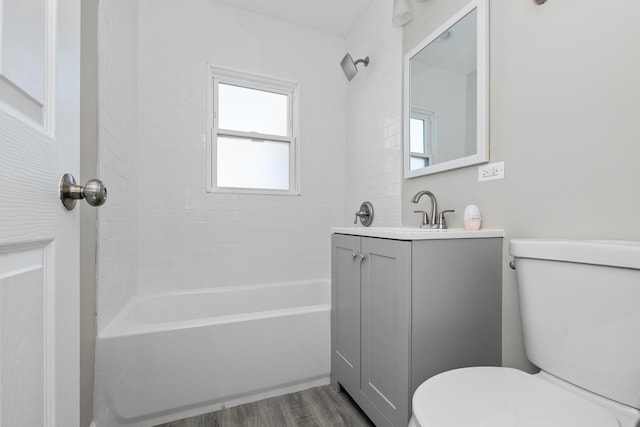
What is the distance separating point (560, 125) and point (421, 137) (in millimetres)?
736

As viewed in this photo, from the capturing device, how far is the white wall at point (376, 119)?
1940mm

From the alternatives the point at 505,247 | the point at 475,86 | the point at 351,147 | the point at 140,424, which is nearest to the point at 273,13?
the point at 351,147

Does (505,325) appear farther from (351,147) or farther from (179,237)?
(179,237)

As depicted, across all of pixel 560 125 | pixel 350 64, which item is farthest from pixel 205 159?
pixel 560 125

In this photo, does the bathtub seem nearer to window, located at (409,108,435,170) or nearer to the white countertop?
the white countertop

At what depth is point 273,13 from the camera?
2.31m

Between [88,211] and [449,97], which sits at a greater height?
[449,97]

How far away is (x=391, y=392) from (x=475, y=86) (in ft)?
4.55

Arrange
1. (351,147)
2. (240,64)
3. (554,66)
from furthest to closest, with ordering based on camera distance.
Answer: (351,147), (240,64), (554,66)

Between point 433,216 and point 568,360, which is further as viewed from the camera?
point 433,216

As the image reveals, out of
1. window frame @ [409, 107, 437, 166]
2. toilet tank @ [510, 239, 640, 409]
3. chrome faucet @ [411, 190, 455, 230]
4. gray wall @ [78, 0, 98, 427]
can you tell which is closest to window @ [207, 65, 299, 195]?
gray wall @ [78, 0, 98, 427]

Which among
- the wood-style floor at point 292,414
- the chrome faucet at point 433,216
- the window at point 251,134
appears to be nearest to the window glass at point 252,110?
the window at point 251,134

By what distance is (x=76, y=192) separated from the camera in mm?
563

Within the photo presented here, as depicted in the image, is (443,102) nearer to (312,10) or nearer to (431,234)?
(431,234)
